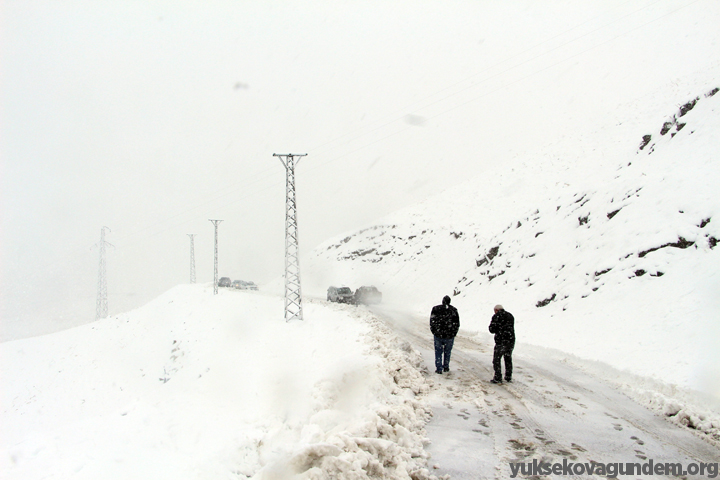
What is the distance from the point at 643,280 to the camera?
14.2 m

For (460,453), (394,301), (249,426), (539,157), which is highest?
(539,157)

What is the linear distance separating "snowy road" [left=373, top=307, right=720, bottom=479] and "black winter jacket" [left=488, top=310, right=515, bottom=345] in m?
0.97

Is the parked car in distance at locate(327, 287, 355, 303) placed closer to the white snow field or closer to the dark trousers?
the white snow field

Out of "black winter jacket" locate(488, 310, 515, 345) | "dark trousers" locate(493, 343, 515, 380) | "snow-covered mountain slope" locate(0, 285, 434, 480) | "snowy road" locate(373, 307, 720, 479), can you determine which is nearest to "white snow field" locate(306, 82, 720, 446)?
"snowy road" locate(373, 307, 720, 479)

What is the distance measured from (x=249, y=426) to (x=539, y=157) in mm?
54860

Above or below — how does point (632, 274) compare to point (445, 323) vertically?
above

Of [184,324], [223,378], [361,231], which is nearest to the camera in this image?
[223,378]

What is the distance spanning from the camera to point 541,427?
624 cm

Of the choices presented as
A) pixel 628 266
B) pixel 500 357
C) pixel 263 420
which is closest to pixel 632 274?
pixel 628 266

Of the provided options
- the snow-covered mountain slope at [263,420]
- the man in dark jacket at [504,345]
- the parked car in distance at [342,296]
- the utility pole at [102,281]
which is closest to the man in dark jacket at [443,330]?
the snow-covered mountain slope at [263,420]

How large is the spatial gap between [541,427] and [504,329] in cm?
304

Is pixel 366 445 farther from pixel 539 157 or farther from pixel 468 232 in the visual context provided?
pixel 539 157

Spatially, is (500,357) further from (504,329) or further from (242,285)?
(242,285)

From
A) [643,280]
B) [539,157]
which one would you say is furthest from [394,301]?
[539,157]
